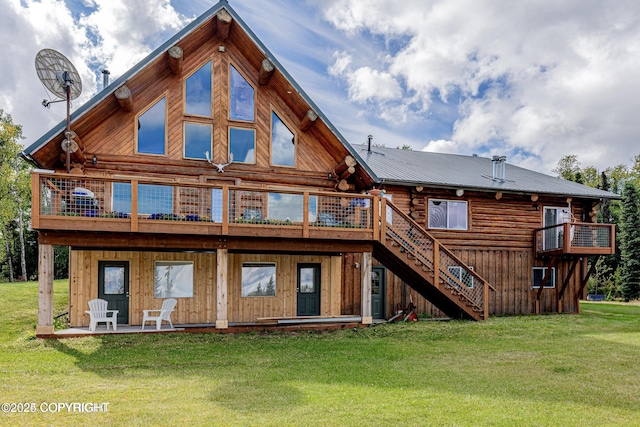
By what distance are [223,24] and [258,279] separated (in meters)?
7.74

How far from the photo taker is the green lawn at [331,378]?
5996 millimetres

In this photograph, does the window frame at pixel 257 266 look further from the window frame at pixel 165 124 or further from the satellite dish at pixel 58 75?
the satellite dish at pixel 58 75

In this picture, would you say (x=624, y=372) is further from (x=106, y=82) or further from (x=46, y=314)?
(x=106, y=82)

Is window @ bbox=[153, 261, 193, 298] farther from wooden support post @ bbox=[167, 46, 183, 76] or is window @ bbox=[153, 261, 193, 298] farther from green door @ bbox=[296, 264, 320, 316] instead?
wooden support post @ bbox=[167, 46, 183, 76]

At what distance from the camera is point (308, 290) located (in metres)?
14.8

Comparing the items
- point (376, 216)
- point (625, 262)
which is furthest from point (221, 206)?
point (625, 262)

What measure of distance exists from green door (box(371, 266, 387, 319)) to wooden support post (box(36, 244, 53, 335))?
10308 millimetres

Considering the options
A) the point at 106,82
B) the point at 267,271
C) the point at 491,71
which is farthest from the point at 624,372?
the point at 491,71

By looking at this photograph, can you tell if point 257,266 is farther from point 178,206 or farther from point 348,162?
point 348,162

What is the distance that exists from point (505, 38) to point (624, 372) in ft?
53.8

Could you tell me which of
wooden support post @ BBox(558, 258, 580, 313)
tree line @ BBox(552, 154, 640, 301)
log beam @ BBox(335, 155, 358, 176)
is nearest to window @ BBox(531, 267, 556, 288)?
wooden support post @ BBox(558, 258, 580, 313)

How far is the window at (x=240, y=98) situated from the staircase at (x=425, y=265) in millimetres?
5101

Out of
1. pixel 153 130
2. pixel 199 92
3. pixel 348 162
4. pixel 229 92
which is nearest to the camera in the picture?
pixel 153 130

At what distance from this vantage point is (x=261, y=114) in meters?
14.0
